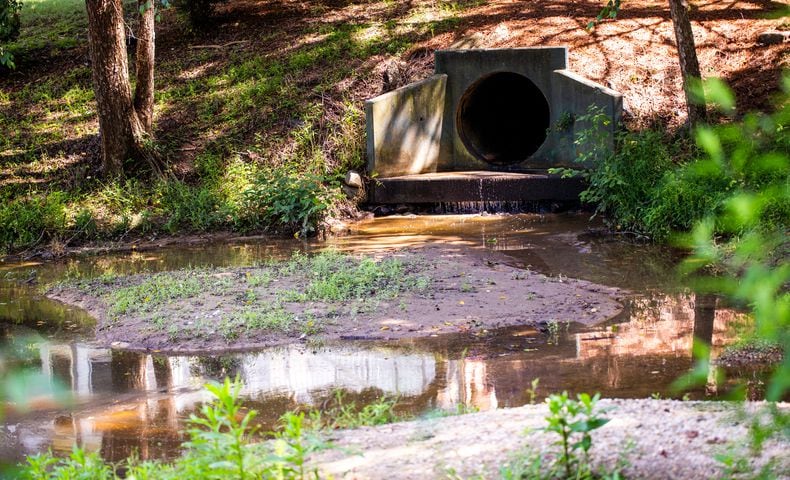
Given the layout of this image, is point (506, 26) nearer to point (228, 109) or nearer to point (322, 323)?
point (228, 109)

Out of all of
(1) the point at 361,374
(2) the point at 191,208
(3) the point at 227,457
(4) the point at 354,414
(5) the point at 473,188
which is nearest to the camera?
(3) the point at 227,457

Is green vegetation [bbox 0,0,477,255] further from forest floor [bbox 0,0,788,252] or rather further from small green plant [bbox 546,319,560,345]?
small green plant [bbox 546,319,560,345]

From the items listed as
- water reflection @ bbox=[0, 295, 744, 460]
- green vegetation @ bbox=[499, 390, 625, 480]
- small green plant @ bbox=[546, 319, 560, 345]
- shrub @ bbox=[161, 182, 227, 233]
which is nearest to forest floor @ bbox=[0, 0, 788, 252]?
shrub @ bbox=[161, 182, 227, 233]

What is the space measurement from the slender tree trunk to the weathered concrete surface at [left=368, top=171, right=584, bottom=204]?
12.9 feet

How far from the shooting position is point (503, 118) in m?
17.3

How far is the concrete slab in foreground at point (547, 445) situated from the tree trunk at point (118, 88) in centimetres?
1140

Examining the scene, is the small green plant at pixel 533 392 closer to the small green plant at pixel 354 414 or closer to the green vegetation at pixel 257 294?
the small green plant at pixel 354 414

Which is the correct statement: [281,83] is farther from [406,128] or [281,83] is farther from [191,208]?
[191,208]

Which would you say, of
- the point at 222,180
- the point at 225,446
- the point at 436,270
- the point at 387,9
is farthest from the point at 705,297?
the point at 387,9

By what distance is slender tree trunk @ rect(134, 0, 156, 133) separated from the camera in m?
14.8

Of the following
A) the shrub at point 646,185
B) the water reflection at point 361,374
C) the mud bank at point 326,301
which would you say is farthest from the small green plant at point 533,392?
the shrub at point 646,185

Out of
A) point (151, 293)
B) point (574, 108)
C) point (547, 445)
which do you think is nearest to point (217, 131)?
point (574, 108)

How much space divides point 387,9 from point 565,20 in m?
4.12

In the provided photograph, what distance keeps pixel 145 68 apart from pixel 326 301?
25.2 ft
